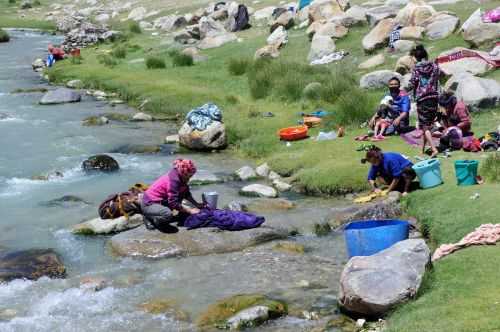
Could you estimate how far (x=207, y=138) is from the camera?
19.6 meters

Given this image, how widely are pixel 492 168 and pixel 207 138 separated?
8.85m

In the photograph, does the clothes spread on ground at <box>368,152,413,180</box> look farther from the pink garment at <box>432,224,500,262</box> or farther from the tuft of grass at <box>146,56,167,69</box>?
the tuft of grass at <box>146,56,167,69</box>

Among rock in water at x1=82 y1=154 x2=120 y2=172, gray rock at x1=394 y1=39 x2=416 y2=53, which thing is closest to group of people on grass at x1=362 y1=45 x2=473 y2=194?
rock in water at x1=82 y1=154 x2=120 y2=172

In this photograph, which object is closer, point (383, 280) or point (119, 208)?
point (383, 280)

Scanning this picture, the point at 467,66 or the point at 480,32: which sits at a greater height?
the point at 480,32

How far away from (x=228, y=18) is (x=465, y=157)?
93.5ft

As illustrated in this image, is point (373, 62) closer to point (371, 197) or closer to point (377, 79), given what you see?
point (377, 79)

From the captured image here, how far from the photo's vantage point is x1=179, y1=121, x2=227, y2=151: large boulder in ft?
64.3

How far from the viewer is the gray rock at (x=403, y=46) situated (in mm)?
24219

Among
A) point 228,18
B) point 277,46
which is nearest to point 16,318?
point 277,46

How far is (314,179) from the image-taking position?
15391mm

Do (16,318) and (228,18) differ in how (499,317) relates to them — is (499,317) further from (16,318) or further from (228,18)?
(228,18)

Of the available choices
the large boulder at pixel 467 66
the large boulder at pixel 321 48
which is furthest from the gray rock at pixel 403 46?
the large boulder at pixel 467 66

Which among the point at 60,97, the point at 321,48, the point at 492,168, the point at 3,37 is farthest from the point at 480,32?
the point at 3,37
